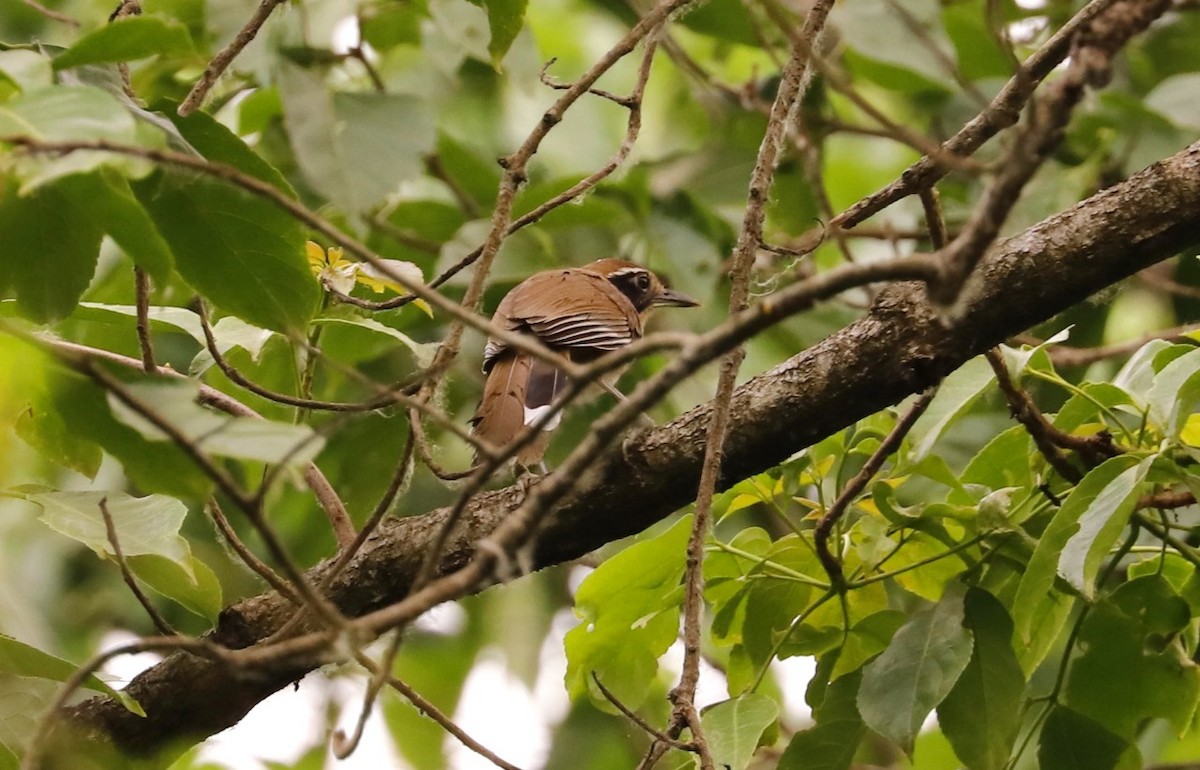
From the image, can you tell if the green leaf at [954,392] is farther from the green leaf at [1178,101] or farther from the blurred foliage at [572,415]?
the green leaf at [1178,101]

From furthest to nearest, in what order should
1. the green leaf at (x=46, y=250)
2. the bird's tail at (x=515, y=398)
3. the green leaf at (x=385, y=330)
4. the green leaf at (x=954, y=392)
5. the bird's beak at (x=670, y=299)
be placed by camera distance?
the bird's beak at (x=670, y=299), the bird's tail at (x=515, y=398), the green leaf at (x=954, y=392), the green leaf at (x=385, y=330), the green leaf at (x=46, y=250)

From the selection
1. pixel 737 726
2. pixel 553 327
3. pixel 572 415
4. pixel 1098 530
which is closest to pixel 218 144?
pixel 737 726

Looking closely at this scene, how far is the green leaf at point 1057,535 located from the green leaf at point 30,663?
4.82ft

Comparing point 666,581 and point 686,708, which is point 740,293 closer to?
point 666,581

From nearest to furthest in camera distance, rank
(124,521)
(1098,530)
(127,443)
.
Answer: (127,443) → (1098,530) → (124,521)

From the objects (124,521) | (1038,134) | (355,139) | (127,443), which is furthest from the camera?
(355,139)

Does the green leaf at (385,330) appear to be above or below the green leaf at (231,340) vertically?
below

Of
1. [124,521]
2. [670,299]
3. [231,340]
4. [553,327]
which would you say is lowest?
[124,521]

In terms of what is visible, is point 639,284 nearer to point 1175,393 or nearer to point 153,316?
point 153,316

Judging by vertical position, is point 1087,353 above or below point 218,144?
above

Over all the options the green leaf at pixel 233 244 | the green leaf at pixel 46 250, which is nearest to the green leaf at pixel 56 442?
the green leaf at pixel 46 250

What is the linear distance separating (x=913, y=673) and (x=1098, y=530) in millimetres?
426

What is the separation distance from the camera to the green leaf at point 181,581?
2230 mm

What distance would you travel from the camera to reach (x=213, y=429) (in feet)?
4.92
